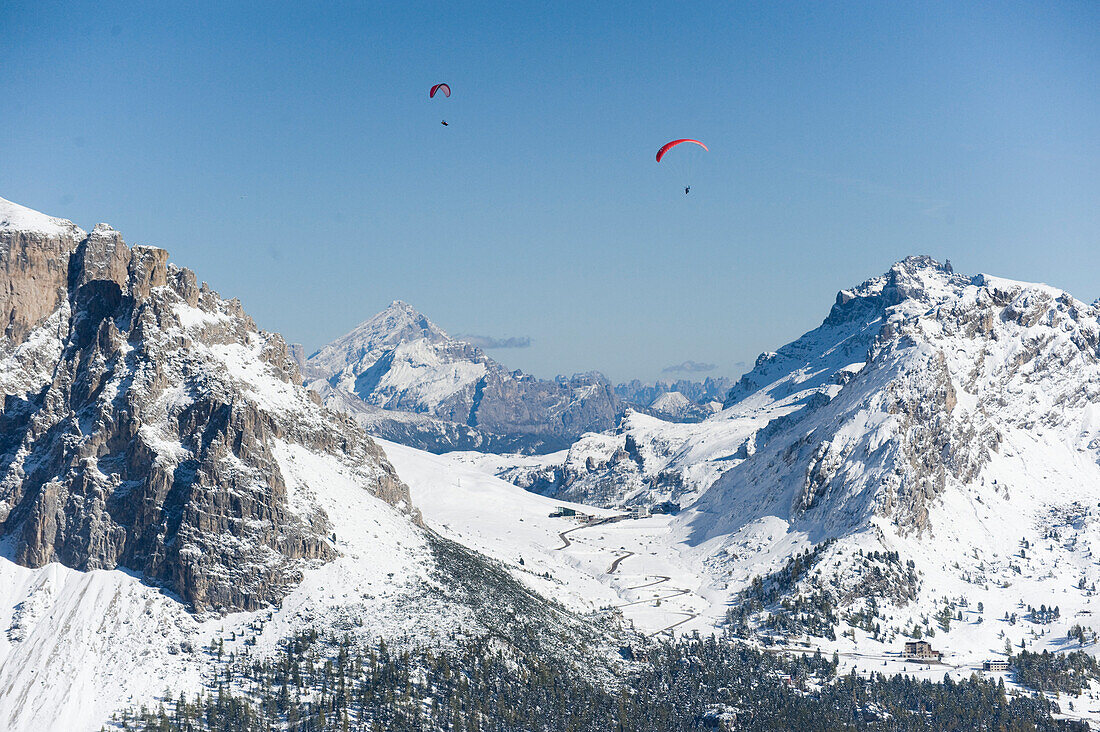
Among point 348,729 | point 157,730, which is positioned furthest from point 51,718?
point 348,729

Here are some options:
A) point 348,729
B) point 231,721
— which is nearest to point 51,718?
point 231,721

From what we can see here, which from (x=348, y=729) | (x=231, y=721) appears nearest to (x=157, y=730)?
(x=231, y=721)

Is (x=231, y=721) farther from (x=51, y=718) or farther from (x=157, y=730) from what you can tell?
(x=51, y=718)

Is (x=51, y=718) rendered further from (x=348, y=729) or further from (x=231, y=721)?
(x=348, y=729)

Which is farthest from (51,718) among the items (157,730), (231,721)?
(231,721)

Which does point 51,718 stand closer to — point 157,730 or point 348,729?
point 157,730
